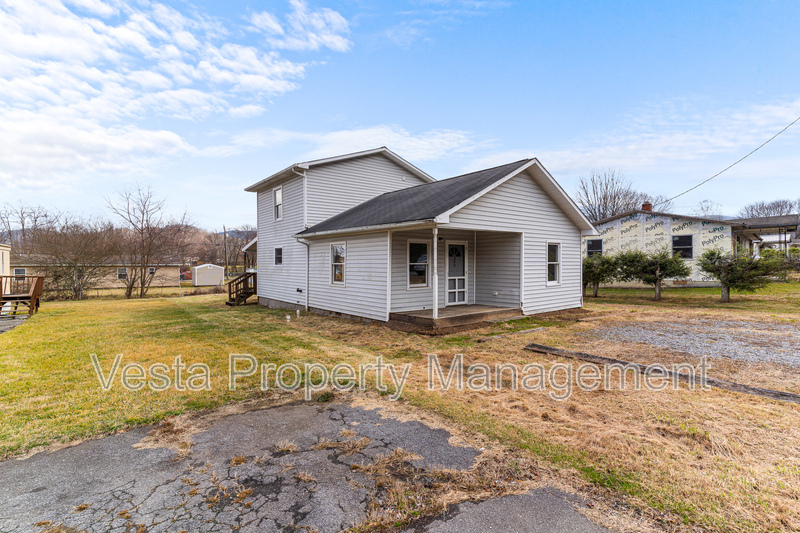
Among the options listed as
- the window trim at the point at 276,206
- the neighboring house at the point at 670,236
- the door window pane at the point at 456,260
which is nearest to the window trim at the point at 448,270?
the door window pane at the point at 456,260

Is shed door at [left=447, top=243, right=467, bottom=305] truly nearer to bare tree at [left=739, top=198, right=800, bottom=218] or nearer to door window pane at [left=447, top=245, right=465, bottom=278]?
door window pane at [left=447, top=245, right=465, bottom=278]

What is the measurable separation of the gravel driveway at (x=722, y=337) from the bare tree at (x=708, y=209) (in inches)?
1861

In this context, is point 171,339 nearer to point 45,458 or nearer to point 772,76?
point 45,458

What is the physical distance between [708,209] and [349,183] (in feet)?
178

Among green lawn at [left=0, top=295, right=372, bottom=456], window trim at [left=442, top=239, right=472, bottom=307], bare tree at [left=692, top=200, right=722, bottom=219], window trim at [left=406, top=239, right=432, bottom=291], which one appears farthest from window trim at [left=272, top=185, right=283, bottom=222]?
bare tree at [left=692, top=200, right=722, bottom=219]

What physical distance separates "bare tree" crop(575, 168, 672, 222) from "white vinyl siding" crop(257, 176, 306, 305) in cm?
3406

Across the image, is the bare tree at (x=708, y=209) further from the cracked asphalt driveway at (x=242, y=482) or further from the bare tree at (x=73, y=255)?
the bare tree at (x=73, y=255)

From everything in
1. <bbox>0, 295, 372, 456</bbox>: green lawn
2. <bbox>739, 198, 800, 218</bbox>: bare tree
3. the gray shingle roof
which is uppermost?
<bbox>739, 198, 800, 218</bbox>: bare tree

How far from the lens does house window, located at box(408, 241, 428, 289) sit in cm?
1089

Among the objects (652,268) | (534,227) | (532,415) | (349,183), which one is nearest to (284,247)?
(349,183)

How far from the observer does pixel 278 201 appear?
15656mm

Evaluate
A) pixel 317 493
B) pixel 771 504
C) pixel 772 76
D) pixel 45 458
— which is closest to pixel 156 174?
pixel 45 458

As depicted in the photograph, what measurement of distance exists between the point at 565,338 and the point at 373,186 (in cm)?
997

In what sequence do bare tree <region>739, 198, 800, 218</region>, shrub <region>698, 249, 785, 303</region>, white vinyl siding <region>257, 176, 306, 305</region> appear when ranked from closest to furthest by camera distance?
shrub <region>698, 249, 785, 303</region> → white vinyl siding <region>257, 176, 306, 305</region> → bare tree <region>739, 198, 800, 218</region>
